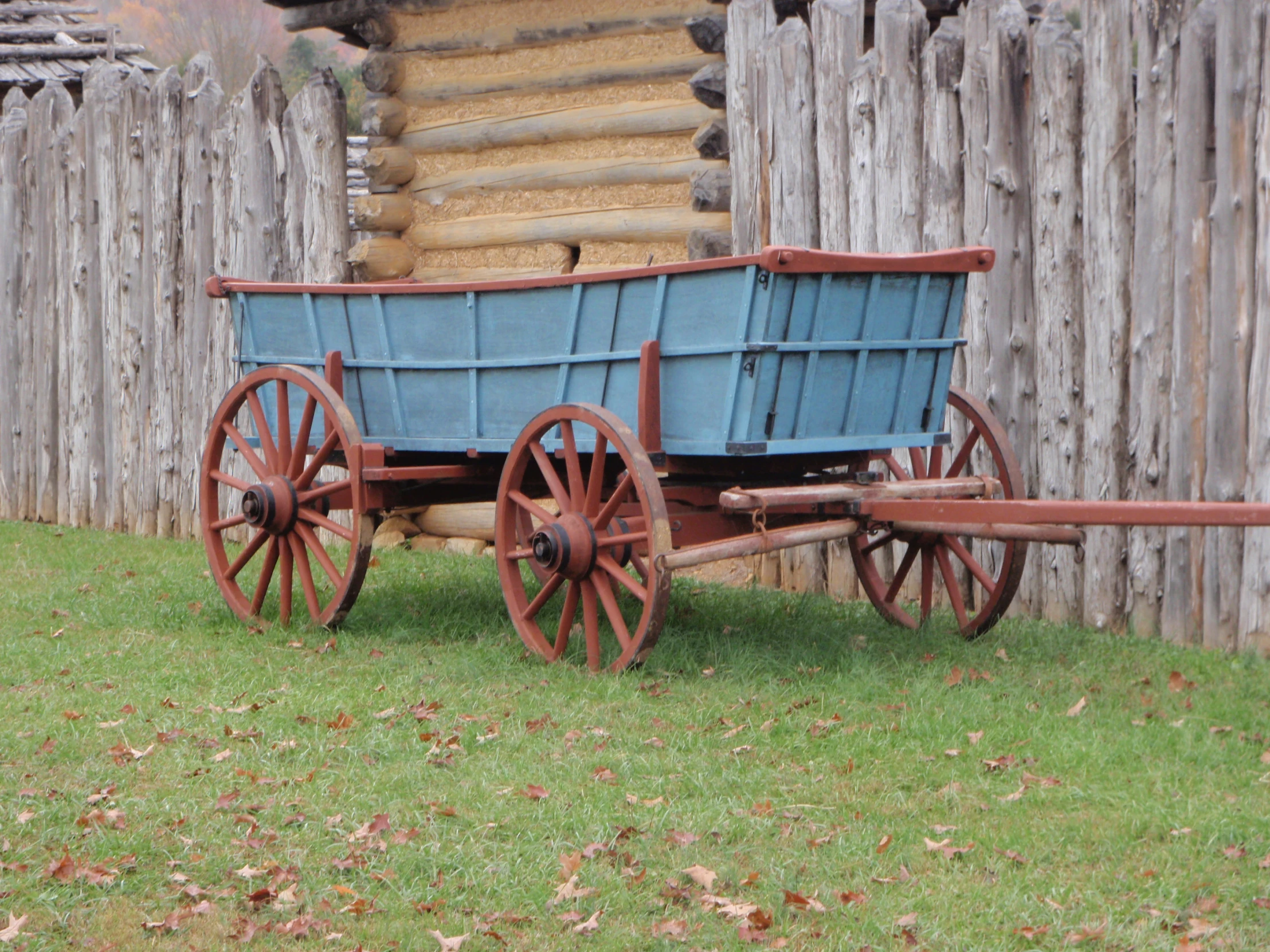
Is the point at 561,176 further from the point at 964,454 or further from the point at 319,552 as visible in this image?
the point at 964,454

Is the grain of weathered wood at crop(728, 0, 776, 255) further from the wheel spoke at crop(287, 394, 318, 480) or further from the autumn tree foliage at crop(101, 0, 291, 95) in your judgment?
the autumn tree foliage at crop(101, 0, 291, 95)

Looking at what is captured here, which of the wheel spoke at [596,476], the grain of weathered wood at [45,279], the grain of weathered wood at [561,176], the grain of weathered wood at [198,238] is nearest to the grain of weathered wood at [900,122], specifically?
the grain of weathered wood at [561,176]

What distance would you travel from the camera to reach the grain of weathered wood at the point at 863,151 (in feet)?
21.8

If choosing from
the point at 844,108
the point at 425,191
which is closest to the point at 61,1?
the point at 425,191

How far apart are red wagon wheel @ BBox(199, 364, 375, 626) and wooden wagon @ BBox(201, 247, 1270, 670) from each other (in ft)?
0.04

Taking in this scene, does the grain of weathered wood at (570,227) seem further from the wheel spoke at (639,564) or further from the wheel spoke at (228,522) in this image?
the wheel spoke at (228,522)

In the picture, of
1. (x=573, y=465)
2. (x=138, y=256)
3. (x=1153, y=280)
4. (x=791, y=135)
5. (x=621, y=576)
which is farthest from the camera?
(x=138, y=256)

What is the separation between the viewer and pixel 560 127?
8.38 metres

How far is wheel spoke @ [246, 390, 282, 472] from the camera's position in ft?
20.7

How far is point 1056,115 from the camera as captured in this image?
607 centimetres

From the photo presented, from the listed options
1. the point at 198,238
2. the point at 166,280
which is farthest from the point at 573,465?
the point at 166,280

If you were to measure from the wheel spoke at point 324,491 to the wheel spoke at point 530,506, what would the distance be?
0.76m

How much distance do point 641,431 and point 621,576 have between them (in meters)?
0.53

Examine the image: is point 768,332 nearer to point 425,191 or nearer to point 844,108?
point 844,108
